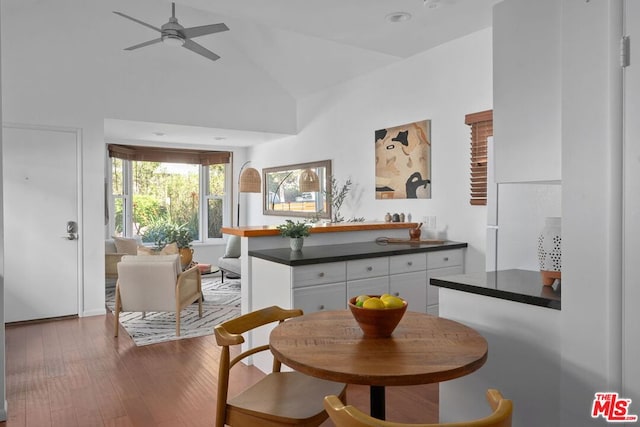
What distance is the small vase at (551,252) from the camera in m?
1.87

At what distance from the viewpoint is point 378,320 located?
160cm

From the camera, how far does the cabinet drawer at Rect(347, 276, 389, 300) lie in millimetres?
3398

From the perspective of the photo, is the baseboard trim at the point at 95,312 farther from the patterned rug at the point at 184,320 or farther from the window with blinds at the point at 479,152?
the window with blinds at the point at 479,152

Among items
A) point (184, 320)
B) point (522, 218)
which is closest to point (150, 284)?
point (184, 320)

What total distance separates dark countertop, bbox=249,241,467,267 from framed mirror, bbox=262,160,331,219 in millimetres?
1954

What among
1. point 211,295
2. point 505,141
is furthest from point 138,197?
point 505,141

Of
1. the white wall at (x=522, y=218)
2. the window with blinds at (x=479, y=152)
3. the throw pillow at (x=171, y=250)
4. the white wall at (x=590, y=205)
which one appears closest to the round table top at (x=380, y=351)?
the white wall at (x=590, y=205)

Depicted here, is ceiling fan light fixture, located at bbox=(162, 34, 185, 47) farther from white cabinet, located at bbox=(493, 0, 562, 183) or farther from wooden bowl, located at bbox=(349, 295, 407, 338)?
wooden bowl, located at bbox=(349, 295, 407, 338)

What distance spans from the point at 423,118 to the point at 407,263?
1780mm

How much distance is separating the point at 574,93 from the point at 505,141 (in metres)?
0.36

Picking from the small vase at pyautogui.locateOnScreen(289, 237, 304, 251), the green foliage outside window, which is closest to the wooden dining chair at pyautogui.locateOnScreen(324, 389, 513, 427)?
the small vase at pyautogui.locateOnScreen(289, 237, 304, 251)

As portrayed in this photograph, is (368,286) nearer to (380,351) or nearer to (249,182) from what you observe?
(380,351)

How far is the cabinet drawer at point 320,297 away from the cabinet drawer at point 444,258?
103cm

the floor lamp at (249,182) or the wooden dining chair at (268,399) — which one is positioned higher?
the floor lamp at (249,182)
